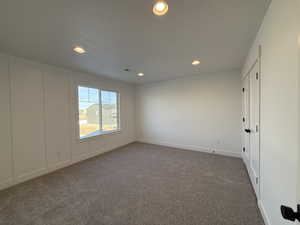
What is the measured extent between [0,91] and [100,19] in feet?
7.72

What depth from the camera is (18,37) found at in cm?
190

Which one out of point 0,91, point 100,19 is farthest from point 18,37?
point 100,19

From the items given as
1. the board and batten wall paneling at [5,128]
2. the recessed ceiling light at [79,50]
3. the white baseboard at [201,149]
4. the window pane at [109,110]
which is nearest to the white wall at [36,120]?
the board and batten wall paneling at [5,128]

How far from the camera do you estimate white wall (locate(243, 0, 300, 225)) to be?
971mm

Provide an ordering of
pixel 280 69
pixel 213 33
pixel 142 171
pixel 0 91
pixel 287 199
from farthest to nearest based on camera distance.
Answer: pixel 142 171
pixel 0 91
pixel 213 33
pixel 280 69
pixel 287 199

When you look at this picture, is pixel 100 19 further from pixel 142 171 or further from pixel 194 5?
pixel 142 171

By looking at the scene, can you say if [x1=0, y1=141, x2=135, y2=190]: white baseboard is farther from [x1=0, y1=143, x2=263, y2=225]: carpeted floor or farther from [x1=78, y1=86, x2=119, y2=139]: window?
[x1=78, y1=86, x2=119, y2=139]: window

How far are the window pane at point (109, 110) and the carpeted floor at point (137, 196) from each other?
1535 mm

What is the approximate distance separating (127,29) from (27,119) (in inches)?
106

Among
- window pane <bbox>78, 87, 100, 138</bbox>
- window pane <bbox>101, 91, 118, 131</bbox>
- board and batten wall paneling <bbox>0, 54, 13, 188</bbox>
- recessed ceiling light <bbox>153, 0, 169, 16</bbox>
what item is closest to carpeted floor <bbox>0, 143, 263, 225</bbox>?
board and batten wall paneling <bbox>0, 54, 13, 188</bbox>

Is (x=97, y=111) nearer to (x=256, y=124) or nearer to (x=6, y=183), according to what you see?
(x=6, y=183)

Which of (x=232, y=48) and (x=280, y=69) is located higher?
(x=232, y=48)

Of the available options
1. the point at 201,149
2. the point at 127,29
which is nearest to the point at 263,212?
the point at 201,149

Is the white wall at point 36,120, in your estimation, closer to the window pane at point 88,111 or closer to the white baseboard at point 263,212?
the window pane at point 88,111
